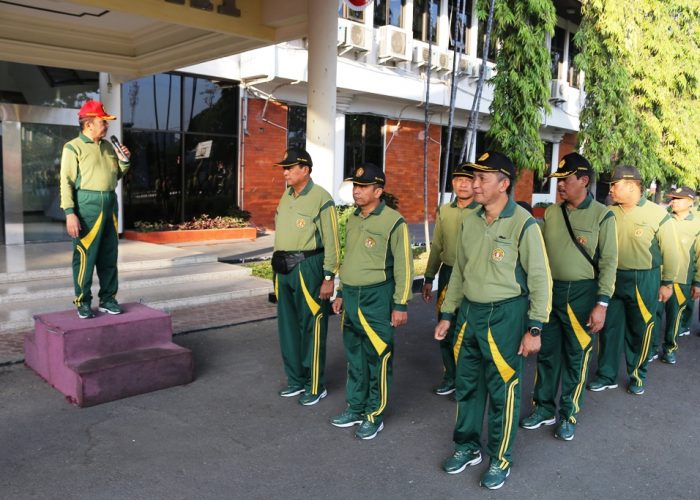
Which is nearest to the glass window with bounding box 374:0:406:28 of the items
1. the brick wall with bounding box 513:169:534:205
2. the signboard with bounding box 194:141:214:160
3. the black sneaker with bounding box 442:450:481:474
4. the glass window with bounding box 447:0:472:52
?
the glass window with bounding box 447:0:472:52

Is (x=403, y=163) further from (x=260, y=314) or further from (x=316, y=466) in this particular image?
(x=316, y=466)

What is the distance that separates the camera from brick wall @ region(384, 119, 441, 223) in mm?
17812

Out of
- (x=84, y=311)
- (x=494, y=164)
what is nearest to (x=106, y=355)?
(x=84, y=311)

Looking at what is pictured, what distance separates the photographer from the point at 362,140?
17.1 metres

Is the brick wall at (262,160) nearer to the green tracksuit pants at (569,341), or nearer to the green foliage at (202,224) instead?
the green foliage at (202,224)

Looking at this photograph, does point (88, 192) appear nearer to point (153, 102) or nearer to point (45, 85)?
point (45, 85)

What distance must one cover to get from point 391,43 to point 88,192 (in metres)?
12.3

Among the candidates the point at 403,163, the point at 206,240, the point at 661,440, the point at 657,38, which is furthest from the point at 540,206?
the point at 661,440

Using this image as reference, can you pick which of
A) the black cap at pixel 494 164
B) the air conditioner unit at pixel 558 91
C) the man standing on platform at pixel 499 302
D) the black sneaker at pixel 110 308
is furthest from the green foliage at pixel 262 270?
the air conditioner unit at pixel 558 91

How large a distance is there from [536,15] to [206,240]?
7.69 metres

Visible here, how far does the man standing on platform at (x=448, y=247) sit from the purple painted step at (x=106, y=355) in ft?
7.20

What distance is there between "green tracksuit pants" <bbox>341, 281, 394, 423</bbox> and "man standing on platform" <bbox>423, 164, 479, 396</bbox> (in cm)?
87

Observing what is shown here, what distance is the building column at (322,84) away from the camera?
7.75 metres

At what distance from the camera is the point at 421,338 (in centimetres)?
704
